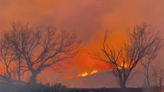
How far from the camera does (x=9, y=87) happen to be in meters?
22.7

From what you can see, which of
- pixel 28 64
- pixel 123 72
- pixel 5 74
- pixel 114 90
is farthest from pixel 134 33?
pixel 5 74

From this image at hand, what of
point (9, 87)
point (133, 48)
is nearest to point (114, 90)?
point (133, 48)

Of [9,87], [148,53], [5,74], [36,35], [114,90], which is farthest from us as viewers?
[36,35]

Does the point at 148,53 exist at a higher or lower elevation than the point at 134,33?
lower

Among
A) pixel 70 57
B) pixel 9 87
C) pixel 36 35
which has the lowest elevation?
pixel 9 87

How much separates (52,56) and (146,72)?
412 inches

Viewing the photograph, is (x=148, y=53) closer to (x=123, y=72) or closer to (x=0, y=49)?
(x=123, y=72)

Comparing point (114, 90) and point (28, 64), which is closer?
point (114, 90)

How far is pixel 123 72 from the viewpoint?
24094 mm

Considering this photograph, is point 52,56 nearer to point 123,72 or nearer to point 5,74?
point 5,74

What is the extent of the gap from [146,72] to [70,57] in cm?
906

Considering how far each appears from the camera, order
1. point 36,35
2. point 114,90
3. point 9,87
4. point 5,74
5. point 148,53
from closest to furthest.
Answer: point 114,90 → point 9,87 → point 148,53 → point 5,74 → point 36,35

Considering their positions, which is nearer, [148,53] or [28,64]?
[148,53]

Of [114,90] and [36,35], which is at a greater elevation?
[36,35]
